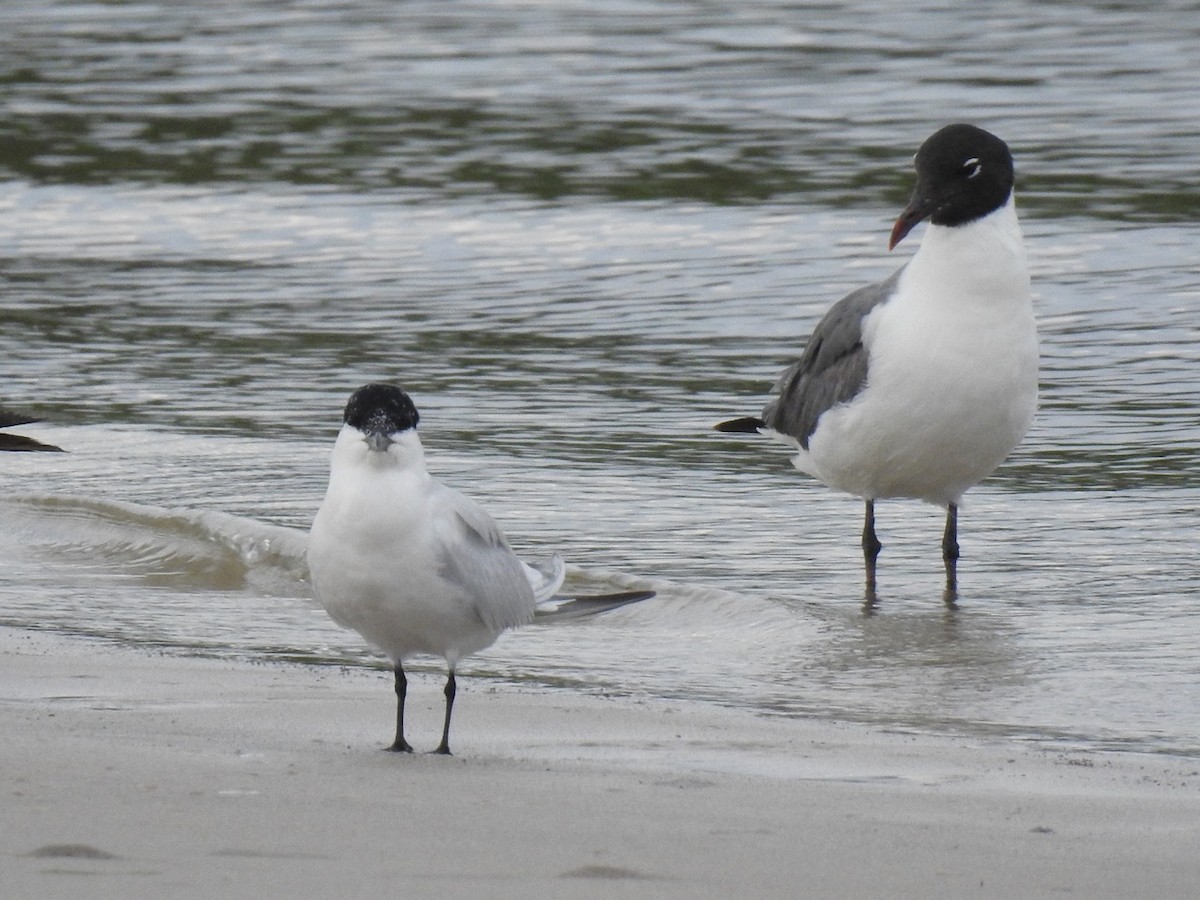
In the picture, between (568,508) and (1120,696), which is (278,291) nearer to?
(568,508)

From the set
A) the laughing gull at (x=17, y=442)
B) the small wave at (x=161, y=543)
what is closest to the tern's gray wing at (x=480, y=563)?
the laughing gull at (x=17, y=442)

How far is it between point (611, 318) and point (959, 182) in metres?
4.95

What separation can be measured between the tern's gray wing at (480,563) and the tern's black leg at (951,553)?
99.9 inches

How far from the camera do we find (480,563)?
17.9 ft

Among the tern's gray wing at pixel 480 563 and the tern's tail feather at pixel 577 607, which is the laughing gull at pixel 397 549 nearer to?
the tern's gray wing at pixel 480 563

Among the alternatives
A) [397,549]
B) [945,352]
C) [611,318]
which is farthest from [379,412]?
[611,318]

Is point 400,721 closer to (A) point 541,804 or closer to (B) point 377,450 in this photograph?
(B) point 377,450

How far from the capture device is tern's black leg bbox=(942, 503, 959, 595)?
7863mm

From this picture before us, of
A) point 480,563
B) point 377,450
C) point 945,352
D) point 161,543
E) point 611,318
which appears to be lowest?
point 161,543

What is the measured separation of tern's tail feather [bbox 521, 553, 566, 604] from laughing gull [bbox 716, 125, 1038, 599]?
194 cm

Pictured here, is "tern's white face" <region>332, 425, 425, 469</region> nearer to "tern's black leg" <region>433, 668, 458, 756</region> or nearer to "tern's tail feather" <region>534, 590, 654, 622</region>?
"tern's black leg" <region>433, 668, 458, 756</region>

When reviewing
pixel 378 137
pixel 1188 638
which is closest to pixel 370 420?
pixel 1188 638

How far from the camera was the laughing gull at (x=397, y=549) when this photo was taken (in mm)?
5234

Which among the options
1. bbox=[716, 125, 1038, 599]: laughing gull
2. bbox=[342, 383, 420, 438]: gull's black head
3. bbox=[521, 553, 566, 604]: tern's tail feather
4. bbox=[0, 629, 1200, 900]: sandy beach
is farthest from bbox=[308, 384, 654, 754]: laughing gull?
bbox=[716, 125, 1038, 599]: laughing gull
